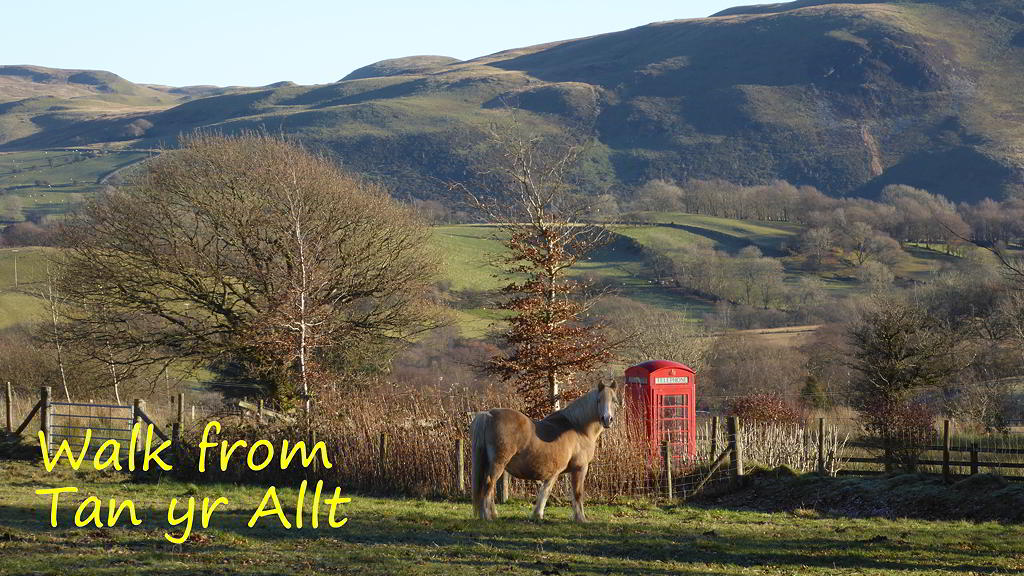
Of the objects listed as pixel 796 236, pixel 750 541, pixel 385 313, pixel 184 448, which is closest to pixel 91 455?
pixel 184 448

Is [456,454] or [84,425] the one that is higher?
[456,454]

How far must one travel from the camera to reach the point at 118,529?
39.3 ft

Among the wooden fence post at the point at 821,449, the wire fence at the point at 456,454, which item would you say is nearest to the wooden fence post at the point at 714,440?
the wire fence at the point at 456,454

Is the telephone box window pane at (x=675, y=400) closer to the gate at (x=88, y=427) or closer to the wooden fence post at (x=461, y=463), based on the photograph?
the wooden fence post at (x=461, y=463)

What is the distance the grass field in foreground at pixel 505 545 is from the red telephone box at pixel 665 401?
442cm

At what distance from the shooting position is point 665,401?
21328mm

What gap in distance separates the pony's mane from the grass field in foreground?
1.39 meters

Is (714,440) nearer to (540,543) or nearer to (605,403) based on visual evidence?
(605,403)

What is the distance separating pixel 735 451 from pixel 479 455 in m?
7.88

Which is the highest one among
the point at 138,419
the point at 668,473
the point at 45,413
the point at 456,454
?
the point at 456,454

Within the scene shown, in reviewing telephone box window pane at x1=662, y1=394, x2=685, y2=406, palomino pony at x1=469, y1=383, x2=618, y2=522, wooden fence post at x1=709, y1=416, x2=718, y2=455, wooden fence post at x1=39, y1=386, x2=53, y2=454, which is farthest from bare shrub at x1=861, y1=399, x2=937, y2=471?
wooden fence post at x1=39, y1=386, x2=53, y2=454

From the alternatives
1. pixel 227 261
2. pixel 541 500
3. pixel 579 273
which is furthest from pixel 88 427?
pixel 579 273

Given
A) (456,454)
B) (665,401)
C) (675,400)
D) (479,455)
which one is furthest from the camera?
(675,400)

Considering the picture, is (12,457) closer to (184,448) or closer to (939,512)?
(184,448)
